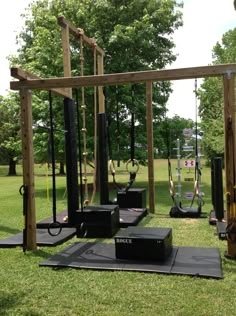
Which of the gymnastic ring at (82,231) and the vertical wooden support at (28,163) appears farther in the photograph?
the gymnastic ring at (82,231)

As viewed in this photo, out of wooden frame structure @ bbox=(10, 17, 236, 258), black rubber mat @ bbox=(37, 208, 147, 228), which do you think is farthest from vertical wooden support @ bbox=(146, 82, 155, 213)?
wooden frame structure @ bbox=(10, 17, 236, 258)

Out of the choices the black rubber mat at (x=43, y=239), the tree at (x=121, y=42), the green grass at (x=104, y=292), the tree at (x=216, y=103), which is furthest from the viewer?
the tree at (x=216, y=103)

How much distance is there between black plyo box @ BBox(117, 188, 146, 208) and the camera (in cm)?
887

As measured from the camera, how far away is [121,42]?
44.9 feet

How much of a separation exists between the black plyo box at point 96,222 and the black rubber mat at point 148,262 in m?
0.84

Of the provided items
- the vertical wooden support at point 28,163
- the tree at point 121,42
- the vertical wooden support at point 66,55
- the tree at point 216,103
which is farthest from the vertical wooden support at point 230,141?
the tree at point 216,103

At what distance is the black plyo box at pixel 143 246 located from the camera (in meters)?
4.73

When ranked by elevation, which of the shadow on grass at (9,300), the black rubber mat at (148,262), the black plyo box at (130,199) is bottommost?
the shadow on grass at (9,300)

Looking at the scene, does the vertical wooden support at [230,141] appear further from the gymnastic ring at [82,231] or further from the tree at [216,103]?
the tree at [216,103]

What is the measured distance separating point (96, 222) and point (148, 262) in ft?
6.03

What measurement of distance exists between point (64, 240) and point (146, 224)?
1.96m

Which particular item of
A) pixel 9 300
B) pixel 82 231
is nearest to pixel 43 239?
pixel 82 231

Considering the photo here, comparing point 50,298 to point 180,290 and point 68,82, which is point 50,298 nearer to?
point 180,290

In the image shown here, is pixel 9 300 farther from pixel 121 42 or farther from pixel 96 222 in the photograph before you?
pixel 121 42
